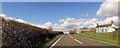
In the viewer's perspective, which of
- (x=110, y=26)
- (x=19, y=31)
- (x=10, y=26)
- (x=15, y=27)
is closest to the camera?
(x=10, y=26)

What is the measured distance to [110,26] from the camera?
5408 inches

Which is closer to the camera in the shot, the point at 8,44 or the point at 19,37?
the point at 8,44

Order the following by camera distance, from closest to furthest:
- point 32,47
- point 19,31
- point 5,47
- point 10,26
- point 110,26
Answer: point 5,47, point 10,26, point 19,31, point 32,47, point 110,26

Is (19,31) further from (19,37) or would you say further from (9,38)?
(9,38)

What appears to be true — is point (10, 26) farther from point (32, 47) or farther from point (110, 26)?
point (110, 26)

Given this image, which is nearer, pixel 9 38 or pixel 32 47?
pixel 9 38

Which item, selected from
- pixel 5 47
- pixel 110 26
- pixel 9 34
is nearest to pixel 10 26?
pixel 9 34

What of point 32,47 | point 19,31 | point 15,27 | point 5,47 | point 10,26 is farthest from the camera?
point 32,47

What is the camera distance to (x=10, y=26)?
1068 cm

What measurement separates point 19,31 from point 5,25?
206cm

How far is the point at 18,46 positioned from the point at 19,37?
1.61ft

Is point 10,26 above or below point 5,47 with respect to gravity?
above

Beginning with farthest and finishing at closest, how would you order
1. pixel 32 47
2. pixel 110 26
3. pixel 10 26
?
pixel 110 26 < pixel 32 47 < pixel 10 26

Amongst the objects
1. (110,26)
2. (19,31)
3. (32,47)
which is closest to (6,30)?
(19,31)
